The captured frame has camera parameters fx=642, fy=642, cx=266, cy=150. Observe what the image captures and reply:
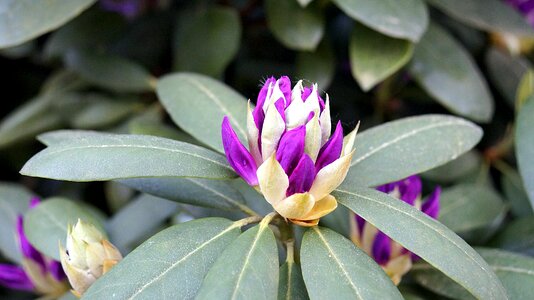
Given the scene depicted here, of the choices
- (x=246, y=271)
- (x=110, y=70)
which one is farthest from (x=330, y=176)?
(x=110, y=70)

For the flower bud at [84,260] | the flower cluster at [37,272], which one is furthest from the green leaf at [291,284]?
the flower cluster at [37,272]

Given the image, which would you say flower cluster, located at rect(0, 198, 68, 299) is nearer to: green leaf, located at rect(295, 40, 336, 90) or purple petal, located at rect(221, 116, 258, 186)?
purple petal, located at rect(221, 116, 258, 186)

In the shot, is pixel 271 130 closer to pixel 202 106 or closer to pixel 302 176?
pixel 302 176

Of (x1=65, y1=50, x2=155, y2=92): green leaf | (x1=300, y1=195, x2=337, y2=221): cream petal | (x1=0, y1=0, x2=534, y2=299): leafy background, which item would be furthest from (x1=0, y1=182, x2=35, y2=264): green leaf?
(x1=300, y1=195, x2=337, y2=221): cream petal

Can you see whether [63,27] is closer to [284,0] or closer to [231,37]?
[231,37]

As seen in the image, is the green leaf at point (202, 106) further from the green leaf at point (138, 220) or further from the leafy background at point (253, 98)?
the green leaf at point (138, 220)

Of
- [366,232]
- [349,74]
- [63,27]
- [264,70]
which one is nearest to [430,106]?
[349,74]
